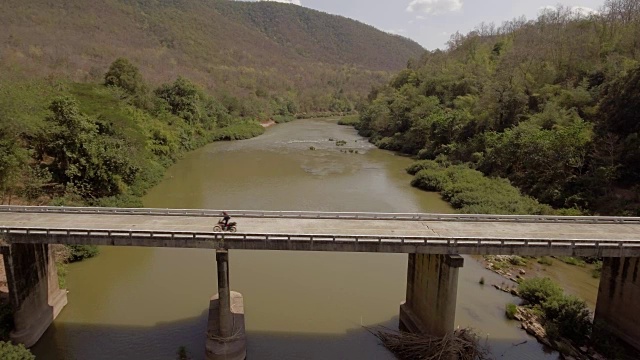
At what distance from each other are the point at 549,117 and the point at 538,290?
30.4 metres

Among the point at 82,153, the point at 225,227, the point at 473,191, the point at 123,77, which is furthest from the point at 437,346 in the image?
the point at 123,77

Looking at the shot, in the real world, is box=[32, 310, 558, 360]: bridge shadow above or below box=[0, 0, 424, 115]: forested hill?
below

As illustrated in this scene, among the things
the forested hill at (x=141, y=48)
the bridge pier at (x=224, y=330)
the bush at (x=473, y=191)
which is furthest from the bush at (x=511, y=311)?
the forested hill at (x=141, y=48)

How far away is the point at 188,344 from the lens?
2109 cm

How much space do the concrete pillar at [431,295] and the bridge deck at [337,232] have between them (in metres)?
1.05

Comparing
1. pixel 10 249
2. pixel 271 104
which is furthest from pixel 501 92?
pixel 271 104

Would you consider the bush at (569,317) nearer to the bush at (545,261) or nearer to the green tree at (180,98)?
the bush at (545,261)

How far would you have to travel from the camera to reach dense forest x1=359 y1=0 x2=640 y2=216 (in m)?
38.4

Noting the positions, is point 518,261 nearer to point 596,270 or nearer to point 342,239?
point 596,270

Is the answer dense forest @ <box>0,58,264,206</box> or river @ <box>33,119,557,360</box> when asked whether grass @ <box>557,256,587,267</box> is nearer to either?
river @ <box>33,119,557,360</box>

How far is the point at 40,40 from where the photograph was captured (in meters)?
103

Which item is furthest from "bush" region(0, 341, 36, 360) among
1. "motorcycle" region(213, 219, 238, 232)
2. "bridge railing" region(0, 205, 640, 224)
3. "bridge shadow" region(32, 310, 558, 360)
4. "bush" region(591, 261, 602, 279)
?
"bush" region(591, 261, 602, 279)

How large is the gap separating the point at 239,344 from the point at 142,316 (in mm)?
6578

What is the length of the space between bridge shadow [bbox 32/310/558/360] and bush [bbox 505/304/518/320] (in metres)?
1.98
